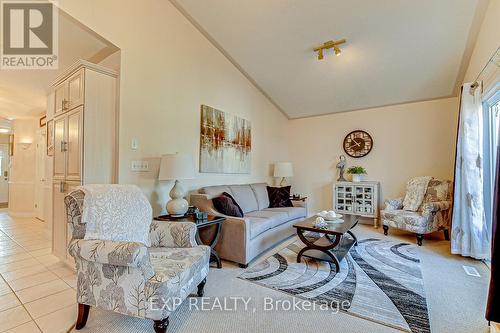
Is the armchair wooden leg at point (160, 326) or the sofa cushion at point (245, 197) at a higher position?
the sofa cushion at point (245, 197)

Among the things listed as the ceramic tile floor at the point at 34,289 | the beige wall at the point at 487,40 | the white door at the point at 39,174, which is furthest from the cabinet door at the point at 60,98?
the beige wall at the point at 487,40

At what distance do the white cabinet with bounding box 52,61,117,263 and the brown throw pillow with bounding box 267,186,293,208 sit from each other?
2647 millimetres

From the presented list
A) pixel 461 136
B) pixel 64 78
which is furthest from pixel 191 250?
A: pixel 461 136

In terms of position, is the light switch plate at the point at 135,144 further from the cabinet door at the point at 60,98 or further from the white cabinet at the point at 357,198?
the white cabinet at the point at 357,198

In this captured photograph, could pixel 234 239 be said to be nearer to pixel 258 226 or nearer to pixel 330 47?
pixel 258 226

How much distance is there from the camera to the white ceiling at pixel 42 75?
2562mm

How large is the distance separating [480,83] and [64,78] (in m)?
4.82

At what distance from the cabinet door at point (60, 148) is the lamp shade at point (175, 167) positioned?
43.5 inches

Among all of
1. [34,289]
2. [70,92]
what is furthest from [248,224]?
[70,92]

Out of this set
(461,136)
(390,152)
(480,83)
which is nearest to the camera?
(480,83)

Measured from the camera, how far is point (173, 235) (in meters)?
1.99

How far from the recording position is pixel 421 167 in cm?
438

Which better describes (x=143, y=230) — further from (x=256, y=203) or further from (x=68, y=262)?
(x=256, y=203)

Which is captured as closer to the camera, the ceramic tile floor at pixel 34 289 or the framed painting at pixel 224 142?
the ceramic tile floor at pixel 34 289
